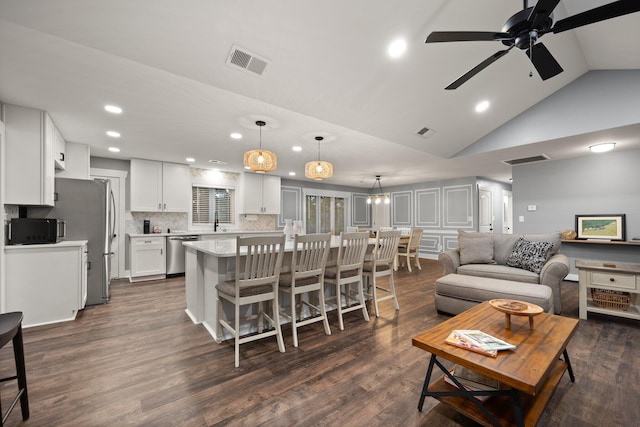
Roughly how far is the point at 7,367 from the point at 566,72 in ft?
21.7

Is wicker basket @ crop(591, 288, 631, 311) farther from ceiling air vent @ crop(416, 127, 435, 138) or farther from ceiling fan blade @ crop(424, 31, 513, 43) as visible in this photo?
ceiling fan blade @ crop(424, 31, 513, 43)

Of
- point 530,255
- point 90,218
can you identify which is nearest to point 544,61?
point 530,255

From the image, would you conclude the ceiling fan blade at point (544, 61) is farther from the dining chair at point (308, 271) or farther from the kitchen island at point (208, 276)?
the kitchen island at point (208, 276)

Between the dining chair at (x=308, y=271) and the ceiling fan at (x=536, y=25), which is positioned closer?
the ceiling fan at (x=536, y=25)

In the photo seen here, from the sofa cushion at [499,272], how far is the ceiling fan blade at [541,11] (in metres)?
2.65

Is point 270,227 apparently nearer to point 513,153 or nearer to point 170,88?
point 170,88

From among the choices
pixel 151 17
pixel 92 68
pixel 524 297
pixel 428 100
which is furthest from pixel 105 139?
pixel 524 297

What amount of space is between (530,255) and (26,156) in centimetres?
597

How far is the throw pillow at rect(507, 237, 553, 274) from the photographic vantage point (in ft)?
10.7

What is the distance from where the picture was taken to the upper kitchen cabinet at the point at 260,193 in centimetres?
657

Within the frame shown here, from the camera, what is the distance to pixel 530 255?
11.1 ft

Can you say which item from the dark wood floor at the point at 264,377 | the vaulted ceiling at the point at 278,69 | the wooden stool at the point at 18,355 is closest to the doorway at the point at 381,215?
the vaulted ceiling at the point at 278,69

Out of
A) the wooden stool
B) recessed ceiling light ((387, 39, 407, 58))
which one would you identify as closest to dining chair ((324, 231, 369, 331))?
recessed ceiling light ((387, 39, 407, 58))

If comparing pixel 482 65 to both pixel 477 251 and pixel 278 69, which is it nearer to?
pixel 278 69
